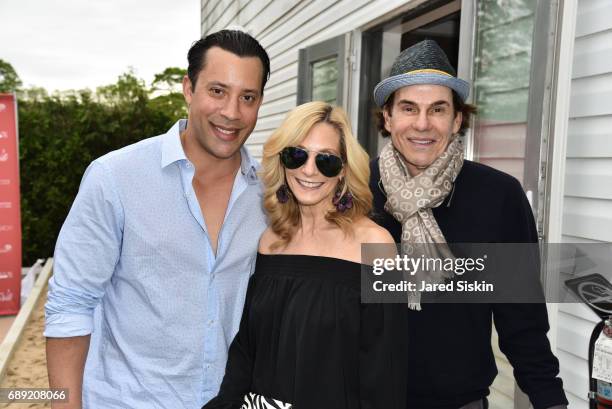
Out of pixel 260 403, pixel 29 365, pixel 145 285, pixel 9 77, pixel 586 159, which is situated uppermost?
pixel 9 77

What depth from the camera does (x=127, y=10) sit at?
57344 millimetres

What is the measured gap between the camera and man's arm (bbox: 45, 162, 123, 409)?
2037 mm

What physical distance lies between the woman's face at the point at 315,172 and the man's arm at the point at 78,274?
0.67 metres

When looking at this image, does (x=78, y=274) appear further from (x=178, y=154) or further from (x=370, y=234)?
(x=370, y=234)

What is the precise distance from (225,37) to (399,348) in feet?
4.51

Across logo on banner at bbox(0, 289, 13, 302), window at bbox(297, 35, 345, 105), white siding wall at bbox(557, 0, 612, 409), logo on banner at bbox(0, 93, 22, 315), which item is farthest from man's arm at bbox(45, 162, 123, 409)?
logo on banner at bbox(0, 289, 13, 302)

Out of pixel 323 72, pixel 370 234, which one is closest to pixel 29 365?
pixel 323 72

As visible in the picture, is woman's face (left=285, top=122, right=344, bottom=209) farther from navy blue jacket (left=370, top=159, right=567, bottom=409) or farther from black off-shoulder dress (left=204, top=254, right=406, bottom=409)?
navy blue jacket (left=370, top=159, right=567, bottom=409)

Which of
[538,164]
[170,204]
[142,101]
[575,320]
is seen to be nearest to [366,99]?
[538,164]

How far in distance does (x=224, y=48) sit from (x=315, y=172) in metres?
0.63

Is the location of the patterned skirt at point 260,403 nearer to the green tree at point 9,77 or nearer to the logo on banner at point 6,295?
the logo on banner at point 6,295

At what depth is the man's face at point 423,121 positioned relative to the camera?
2318 millimetres

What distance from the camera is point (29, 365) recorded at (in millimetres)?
6262

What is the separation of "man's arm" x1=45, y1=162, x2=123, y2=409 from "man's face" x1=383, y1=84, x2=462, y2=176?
118cm
